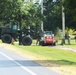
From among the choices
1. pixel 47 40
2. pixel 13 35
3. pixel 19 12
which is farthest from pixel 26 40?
pixel 19 12

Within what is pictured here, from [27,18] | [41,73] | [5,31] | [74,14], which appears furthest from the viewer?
[27,18]

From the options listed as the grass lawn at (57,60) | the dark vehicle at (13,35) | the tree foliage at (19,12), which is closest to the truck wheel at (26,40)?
the dark vehicle at (13,35)

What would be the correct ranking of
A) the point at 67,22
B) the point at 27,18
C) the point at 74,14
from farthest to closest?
1. the point at 67,22
2. the point at 27,18
3. the point at 74,14

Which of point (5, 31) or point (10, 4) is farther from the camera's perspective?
point (10, 4)

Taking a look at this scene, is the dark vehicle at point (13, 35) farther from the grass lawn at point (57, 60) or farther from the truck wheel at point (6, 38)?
the grass lawn at point (57, 60)

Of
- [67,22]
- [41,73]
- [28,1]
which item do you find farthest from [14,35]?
[41,73]

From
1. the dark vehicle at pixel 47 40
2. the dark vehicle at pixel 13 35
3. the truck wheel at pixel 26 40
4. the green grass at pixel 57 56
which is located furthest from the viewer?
the dark vehicle at pixel 47 40

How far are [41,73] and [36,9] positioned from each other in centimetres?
5115

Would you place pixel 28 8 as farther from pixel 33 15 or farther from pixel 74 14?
pixel 74 14

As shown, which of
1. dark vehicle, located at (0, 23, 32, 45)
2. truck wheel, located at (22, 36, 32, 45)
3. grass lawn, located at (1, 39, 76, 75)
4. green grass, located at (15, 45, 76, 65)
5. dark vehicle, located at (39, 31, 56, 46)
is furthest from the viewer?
dark vehicle, located at (39, 31, 56, 46)

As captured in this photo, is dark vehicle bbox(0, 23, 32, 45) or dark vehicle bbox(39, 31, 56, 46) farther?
dark vehicle bbox(39, 31, 56, 46)

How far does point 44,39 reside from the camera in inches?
2341

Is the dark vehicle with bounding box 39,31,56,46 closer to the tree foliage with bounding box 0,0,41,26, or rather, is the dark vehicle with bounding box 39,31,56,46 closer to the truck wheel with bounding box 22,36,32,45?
the truck wheel with bounding box 22,36,32,45

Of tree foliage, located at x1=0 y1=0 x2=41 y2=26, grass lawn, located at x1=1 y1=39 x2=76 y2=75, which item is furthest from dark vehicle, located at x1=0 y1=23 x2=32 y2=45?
grass lawn, located at x1=1 y1=39 x2=76 y2=75
